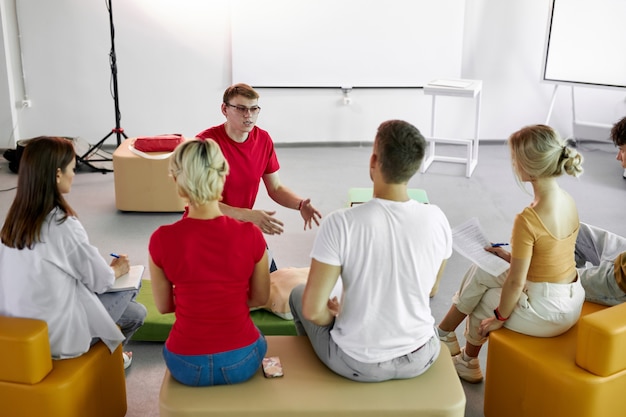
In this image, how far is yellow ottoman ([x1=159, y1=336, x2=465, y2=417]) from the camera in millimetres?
2219

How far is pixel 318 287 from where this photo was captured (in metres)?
2.23

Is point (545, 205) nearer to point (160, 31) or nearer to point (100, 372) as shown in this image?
point (100, 372)

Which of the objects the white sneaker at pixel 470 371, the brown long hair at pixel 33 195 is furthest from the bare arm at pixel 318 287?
the white sneaker at pixel 470 371

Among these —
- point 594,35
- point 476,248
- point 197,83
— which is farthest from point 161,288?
point 594,35

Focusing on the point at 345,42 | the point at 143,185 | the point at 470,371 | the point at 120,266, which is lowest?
the point at 470,371

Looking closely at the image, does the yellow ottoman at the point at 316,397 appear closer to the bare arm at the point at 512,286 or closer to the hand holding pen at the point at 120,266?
the bare arm at the point at 512,286

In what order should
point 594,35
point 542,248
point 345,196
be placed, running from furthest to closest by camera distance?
point 594,35 → point 345,196 → point 542,248

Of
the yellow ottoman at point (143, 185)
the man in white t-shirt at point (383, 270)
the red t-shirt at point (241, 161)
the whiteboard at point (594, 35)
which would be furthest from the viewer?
the whiteboard at point (594, 35)

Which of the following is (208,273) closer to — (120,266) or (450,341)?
(120,266)

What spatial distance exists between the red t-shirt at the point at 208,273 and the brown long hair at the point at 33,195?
0.39m

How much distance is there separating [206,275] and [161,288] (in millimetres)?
177

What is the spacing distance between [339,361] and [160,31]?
4.81 metres

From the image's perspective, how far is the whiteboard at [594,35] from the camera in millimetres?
6359

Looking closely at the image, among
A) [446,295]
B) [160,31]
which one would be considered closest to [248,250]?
[446,295]
